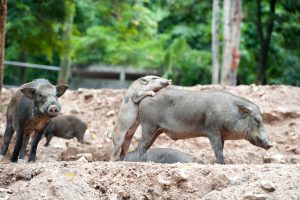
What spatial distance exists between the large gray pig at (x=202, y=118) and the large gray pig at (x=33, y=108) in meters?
Answer: 1.15

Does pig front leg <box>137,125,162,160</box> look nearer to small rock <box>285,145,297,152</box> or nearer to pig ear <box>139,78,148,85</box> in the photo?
pig ear <box>139,78,148,85</box>

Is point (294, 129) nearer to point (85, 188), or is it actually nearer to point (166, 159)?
point (166, 159)

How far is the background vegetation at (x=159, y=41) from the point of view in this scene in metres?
20.9

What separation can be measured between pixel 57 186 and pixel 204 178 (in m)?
1.44

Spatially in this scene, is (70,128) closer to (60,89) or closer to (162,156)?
(162,156)

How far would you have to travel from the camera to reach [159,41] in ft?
91.1

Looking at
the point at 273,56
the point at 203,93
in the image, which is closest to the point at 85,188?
the point at 203,93

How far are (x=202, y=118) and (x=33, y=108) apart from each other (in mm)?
1970

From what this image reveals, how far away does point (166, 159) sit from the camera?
9.39 m

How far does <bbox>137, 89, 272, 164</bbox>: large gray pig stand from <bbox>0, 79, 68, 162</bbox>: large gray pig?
115 cm

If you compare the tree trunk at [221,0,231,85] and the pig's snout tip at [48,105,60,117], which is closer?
the pig's snout tip at [48,105,60,117]

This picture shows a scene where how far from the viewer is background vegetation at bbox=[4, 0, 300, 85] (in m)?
20.9

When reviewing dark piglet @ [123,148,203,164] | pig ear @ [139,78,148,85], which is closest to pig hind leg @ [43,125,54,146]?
dark piglet @ [123,148,203,164]

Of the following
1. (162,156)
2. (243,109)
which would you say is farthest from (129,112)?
(243,109)
